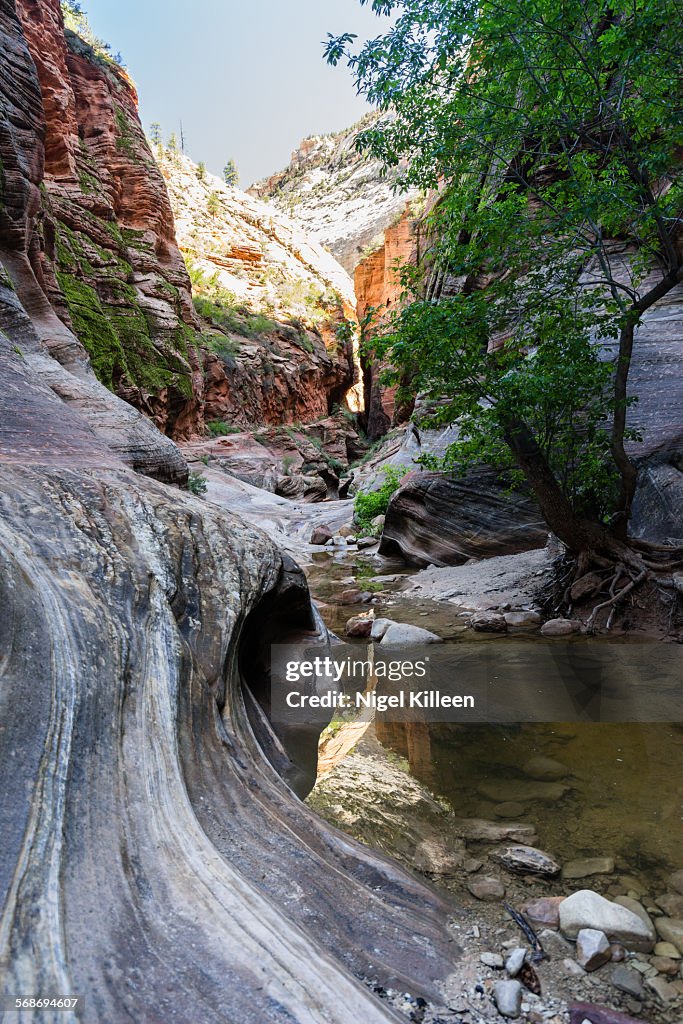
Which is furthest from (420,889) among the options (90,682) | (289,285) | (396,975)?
(289,285)

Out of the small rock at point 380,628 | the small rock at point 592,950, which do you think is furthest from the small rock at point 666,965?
the small rock at point 380,628

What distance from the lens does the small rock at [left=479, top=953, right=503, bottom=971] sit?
5.72 feet

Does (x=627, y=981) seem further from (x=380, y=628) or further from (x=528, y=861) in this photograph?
(x=380, y=628)

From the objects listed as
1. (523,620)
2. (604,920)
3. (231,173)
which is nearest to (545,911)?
(604,920)

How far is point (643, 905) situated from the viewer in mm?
2002

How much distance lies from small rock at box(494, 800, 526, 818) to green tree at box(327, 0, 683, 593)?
3728 mm

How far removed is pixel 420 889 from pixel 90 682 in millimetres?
1545

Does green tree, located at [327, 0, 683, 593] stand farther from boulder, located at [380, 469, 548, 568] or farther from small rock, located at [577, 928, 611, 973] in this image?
small rock, located at [577, 928, 611, 973]

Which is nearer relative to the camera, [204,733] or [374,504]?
[204,733]

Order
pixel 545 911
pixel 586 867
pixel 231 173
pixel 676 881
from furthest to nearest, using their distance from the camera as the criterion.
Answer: pixel 231 173
pixel 586 867
pixel 676 881
pixel 545 911

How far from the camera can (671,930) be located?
1.88 m

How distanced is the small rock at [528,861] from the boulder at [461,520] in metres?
6.02

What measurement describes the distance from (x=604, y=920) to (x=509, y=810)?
2.67 feet

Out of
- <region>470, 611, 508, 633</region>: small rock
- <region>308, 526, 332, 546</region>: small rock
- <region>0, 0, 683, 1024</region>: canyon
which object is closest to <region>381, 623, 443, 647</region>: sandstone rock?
<region>0, 0, 683, 1024</region>: canyon
